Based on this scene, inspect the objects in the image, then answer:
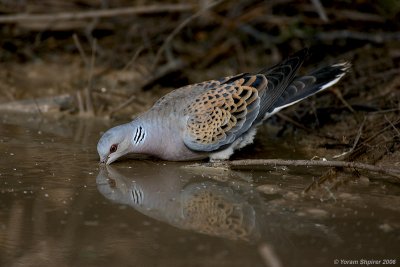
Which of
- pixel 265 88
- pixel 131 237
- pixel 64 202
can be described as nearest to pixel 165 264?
pixel 131 237

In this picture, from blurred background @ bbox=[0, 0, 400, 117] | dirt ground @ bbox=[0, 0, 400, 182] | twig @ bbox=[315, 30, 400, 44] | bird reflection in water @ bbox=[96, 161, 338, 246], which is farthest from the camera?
twig @ bbox=[315, 30, 400, 44]

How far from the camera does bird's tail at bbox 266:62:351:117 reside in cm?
512

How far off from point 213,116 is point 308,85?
2.54 ft

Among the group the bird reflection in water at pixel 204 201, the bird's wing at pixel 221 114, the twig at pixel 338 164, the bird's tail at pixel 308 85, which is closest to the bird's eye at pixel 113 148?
the bird reflection in water at pixel 204 201

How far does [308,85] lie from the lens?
514 centimetres

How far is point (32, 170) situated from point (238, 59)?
11.9 ft

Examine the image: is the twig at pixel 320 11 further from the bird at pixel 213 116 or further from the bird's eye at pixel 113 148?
the bird's eye at pixel 113 148

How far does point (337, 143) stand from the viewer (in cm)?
523

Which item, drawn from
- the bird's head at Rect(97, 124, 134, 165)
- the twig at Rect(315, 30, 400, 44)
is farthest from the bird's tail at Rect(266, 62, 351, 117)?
the twig at Rect(315, 30, 400, 44)

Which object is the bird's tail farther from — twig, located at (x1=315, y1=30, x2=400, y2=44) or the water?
twig, located at (x1=315, y1=30, x2=400, y2=44)

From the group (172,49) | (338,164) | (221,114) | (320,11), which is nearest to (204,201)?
(338,164)

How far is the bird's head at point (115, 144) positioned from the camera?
457cm

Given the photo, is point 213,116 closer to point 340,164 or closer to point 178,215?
point 340,164

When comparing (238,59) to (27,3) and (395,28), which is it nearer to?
(395,28)
